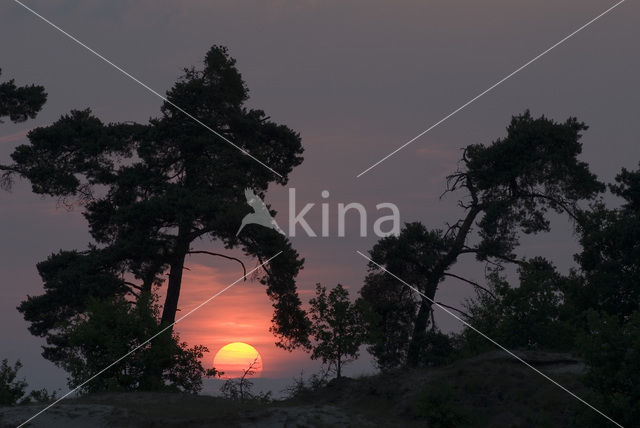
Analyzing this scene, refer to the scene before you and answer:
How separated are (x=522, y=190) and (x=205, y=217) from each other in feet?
52.3

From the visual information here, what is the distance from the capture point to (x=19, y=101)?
41562 millimetres

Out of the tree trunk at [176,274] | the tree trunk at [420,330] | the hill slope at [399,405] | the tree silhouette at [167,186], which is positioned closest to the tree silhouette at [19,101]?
the tree silhouette at [167,186]

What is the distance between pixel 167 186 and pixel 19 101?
8250 millimetres

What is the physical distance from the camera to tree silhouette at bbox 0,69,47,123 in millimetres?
41156

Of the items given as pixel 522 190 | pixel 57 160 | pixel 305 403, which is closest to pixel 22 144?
pixel 57 160

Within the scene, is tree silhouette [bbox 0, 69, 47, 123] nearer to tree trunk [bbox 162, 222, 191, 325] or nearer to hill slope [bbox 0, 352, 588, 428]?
tree trunk [bbox 162, 222, 191, 325]

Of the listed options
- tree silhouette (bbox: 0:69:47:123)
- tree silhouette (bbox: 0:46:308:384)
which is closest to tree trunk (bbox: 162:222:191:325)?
tree silhouette (bbox: 0:46:308:384)

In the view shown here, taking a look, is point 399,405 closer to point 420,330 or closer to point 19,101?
point 420,330

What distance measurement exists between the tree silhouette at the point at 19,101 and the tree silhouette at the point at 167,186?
107 cm

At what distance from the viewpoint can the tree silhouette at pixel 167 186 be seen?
1540 inches

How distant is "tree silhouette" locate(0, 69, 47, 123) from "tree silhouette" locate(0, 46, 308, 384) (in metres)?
1.07

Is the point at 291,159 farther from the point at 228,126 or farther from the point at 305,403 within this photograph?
the point at 305,403

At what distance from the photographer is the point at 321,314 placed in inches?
1469

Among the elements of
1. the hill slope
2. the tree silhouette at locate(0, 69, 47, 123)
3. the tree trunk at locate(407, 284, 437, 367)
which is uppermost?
the tree silhouette at locate(0, 69, 47, 123)
